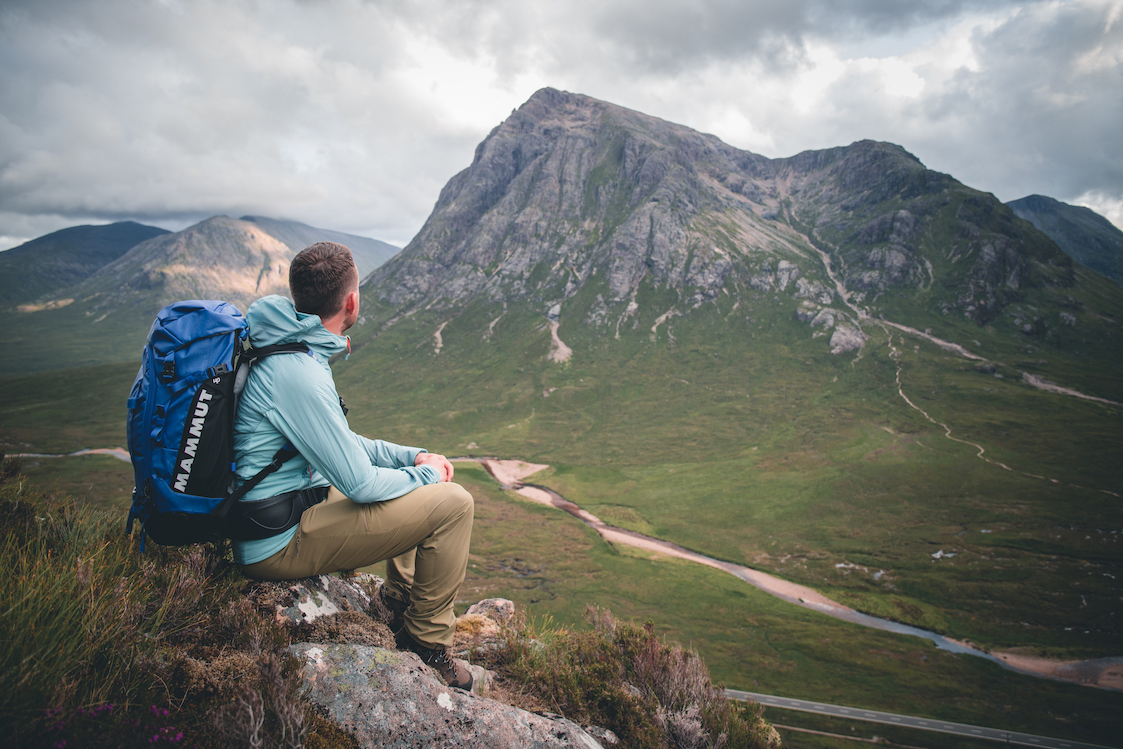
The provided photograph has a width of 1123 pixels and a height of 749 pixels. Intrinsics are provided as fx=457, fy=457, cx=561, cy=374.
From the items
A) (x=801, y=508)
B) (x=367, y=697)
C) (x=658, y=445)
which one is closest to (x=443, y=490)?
(x=367, y=697)

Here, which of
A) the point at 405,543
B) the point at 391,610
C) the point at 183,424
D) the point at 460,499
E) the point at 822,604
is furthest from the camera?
the point at 822,604

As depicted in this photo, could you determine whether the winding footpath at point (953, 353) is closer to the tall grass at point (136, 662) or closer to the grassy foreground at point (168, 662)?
the grassy foreground at point (168, 662)

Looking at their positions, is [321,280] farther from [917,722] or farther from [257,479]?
[917,722]

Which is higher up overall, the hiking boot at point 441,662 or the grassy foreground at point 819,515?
the hiking boot at point 441,662

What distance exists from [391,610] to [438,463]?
6.94 ft

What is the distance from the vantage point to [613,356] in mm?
184500

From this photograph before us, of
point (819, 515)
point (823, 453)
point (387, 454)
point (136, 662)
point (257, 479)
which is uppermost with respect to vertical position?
point (257, 479)

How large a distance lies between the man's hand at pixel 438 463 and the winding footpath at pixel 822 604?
78273 mm

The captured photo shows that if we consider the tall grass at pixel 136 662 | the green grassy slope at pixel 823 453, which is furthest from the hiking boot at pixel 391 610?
the green grassy slope at pixel 823 453

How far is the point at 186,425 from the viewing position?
11.7 ft

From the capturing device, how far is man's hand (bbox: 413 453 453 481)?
5.27 metres

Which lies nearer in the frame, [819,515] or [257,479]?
[257,479]

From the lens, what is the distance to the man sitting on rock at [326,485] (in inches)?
153

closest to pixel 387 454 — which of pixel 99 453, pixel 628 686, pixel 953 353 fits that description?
pixel 628 686
